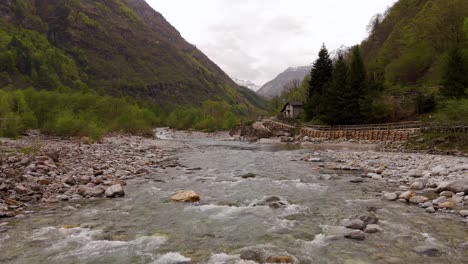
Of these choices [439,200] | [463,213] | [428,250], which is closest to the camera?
[428,250]

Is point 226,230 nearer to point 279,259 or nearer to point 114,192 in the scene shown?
point 279,259

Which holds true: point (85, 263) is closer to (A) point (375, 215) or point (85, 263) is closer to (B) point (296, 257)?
(B) point (296, 257)

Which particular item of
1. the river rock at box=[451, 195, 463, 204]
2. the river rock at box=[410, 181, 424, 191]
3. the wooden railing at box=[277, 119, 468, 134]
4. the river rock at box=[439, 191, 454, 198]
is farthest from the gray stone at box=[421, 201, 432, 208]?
the wooden railing at box=[277, 119, 468, 134]

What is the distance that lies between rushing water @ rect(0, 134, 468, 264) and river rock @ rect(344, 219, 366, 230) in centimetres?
37

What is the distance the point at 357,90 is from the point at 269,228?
45561 mm

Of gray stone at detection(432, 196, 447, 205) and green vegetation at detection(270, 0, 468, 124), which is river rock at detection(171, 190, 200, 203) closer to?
gray stone at detection(432, 196, 447, 205)

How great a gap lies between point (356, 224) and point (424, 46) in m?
71.4

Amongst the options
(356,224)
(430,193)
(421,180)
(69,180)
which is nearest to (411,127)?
(421,180)

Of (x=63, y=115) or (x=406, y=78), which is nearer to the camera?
(x=63, y=115)

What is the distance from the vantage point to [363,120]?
50.3 m

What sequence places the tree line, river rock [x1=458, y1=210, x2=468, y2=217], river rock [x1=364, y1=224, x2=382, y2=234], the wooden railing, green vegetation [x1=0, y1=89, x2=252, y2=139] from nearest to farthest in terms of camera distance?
river rock [x1=364, y1=224, x2=382, y2=234]
river rock [x1=458, y1=210, x2=468, y2=217]
the wooden railing
green vegetation [x1=0, y1=89, x2=252, y2=139]
the tree line

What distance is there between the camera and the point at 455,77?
40.2 meters

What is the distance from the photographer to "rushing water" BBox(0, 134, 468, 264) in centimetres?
859

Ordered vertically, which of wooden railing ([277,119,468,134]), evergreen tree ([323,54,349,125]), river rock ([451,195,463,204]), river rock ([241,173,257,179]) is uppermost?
evergreen tree ([323,54,349,125])
